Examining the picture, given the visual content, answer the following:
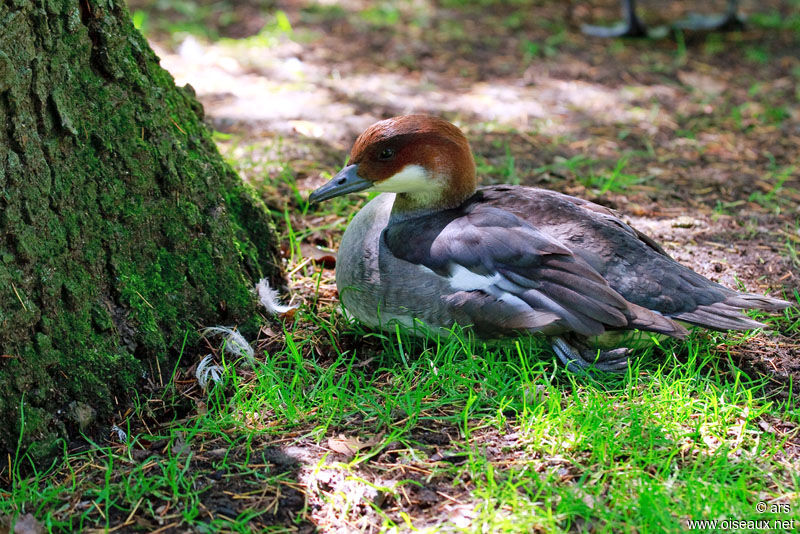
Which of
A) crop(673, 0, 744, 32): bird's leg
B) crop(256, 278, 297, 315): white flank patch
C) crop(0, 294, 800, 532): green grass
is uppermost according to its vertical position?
crop(673, 0, 744, 32): bird's leg

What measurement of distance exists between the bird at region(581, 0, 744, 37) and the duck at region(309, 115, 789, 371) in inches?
203

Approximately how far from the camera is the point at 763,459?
262 cm

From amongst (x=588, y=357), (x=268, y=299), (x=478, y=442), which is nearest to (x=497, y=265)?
(x=588, y=357)

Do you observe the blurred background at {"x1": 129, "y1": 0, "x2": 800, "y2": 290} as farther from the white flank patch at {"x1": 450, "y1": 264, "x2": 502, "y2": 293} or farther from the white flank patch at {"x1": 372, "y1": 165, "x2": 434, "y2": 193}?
the white flank patch at {"x1": 450, "y1": 264, "x2": 502, "y2": 293}

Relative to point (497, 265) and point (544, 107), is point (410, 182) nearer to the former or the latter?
point (497, 265)

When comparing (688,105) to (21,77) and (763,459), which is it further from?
(21,77)

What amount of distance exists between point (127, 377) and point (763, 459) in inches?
89.0

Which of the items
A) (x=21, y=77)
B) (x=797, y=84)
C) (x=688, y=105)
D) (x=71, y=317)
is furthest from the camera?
(x=797, y=84)

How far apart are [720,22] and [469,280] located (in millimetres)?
6307

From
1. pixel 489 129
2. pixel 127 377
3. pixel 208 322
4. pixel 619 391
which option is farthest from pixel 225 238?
pixel 489 129

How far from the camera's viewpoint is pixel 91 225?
288 cm

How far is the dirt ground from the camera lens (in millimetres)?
4152

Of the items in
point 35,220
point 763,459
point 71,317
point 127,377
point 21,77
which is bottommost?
point 763,459

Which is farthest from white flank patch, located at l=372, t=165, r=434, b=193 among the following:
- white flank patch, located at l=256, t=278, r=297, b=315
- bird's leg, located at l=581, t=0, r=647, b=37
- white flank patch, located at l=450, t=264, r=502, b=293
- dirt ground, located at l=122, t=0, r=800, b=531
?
bird's leg, located at l=581, t=0, r=647, b=37
